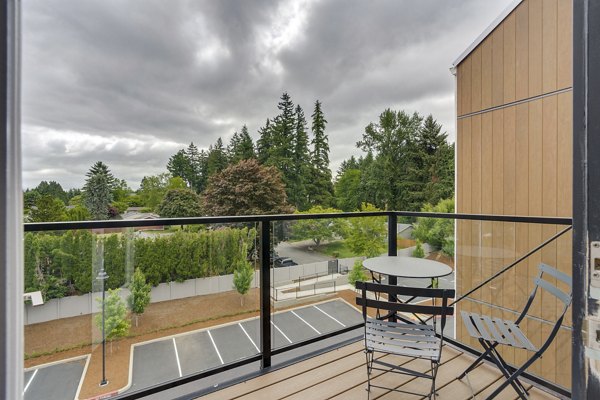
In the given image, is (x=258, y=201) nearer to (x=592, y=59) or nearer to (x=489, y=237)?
(x=489, y=237)

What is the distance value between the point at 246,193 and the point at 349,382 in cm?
1723

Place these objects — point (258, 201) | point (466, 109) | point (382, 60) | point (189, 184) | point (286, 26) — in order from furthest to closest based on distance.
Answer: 1. point (189, 184)
2. point (258, 201)
3. point (382, 60)
4. point (286, 26)
5. point (466, 109)

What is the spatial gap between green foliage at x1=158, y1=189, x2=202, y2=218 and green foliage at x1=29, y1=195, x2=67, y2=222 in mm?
5682

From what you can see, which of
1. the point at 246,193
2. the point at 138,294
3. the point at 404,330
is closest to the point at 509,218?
the point at 404,330

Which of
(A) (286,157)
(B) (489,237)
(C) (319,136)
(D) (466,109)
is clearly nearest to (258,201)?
(A) (286,157)

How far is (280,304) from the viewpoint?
2.71 metres

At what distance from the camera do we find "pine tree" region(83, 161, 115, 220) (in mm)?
18844

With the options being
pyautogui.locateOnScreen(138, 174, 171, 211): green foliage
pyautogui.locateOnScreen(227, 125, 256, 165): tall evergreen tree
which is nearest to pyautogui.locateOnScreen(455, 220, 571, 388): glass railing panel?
pyautogui.locateOnScreen(227, 125, 256, 165): tall evergreen tree

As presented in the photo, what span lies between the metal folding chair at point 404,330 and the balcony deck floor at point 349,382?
0.10 m

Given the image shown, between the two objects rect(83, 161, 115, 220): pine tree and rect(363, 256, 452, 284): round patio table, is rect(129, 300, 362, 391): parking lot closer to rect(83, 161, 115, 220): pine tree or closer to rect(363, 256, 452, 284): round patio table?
rect(363, 256, 452, 284): round patio table

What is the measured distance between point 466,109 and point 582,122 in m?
6.87

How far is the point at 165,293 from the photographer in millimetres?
2240

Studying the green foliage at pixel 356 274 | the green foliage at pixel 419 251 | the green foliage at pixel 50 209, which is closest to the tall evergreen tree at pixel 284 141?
the green foliage at pixel 50 209

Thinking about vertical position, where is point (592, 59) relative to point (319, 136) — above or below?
below
